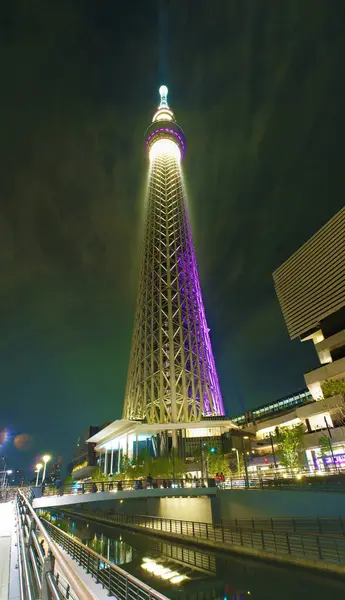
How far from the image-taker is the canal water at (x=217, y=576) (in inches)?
538

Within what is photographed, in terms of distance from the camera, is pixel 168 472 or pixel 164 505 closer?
pixel 164 505

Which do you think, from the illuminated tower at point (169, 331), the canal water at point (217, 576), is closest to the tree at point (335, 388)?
the illuminated tower at point (169, 331)

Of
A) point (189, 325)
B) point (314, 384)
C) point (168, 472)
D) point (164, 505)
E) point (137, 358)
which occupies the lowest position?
point (164, 505)

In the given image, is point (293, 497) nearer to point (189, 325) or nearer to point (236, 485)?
point (236, 485)

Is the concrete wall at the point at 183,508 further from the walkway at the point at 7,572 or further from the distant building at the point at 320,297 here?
the distant building at the point at 320,297

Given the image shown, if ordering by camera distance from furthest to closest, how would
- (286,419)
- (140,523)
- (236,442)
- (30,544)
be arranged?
(286,419) < (236,442) < (140,523) < (30,544)

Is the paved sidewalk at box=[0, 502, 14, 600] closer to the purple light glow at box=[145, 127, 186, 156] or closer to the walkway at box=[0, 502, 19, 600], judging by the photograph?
the walkway at box=[0, 502, 19, 600]

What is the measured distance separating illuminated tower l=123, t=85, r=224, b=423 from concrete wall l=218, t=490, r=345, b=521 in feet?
103

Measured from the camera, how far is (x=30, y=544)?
5332 millimetres

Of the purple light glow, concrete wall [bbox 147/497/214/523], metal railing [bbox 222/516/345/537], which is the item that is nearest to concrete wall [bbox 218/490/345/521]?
metal railing [bbox 222/516/345/537]

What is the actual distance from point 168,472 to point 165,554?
72.7ft

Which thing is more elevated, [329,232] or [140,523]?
[329,232]

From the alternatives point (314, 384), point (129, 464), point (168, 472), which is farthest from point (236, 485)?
point (314, 384)

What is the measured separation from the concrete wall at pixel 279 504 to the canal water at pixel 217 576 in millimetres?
4725
